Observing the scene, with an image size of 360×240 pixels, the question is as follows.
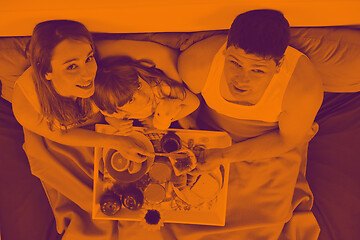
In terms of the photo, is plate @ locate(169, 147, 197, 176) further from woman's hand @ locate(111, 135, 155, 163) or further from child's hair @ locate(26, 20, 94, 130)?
child's hair @ locate(26, 20, 94, 130)

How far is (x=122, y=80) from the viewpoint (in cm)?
108

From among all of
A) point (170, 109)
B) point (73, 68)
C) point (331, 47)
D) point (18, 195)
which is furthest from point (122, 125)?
point (331, 47)

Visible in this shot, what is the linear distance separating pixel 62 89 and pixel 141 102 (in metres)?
0.27

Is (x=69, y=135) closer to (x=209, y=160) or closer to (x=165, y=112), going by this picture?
(x=165, y=112)

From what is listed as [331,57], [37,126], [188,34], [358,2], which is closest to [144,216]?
[37,126]

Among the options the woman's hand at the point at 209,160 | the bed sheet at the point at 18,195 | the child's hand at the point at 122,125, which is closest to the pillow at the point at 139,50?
the child's hand at the point at 122,125

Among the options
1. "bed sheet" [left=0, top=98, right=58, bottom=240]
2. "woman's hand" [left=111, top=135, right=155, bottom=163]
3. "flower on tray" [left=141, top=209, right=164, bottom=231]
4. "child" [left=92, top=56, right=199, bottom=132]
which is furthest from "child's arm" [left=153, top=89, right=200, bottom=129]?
"bed sheet" [left=0, top=98, right=58, bottom=240]

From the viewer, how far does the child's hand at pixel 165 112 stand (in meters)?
1.19

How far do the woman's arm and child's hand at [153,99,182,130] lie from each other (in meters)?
0.12

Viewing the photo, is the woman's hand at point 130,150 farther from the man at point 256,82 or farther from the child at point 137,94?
the man at point 256,82

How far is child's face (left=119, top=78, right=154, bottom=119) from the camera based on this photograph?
1.12 m

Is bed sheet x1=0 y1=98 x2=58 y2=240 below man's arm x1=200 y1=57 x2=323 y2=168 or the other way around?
below

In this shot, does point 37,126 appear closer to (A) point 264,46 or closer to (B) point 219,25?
(B) point 219,25

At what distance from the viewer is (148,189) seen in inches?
48.0
